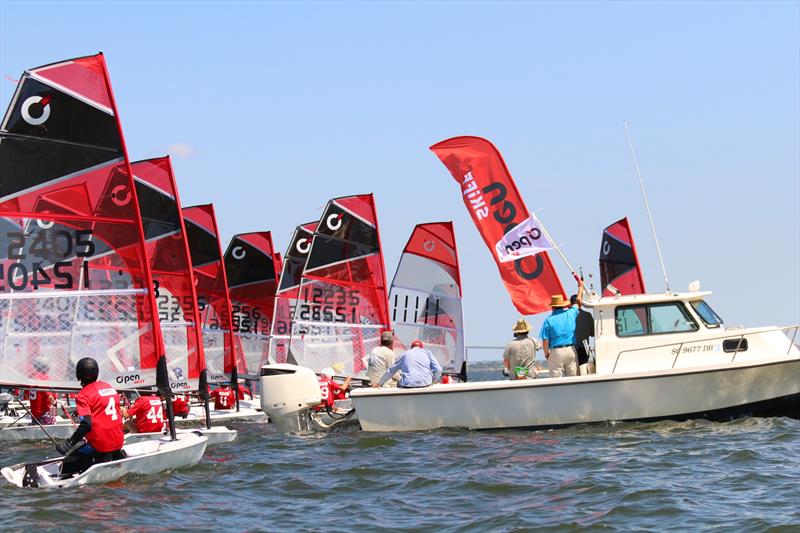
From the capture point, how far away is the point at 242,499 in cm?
1071

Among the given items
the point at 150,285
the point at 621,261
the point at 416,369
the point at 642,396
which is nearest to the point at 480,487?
the point at 642,396

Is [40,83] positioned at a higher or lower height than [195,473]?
higher

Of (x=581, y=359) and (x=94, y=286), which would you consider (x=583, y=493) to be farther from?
(x=94, y=286)

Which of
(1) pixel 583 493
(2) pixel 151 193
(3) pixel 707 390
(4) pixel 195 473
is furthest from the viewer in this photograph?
(2) pixel 151 193

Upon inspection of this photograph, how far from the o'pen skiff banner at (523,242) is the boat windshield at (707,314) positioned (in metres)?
2.58

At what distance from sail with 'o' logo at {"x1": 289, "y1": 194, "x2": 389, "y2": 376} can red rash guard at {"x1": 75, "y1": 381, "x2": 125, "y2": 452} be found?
1314 cm

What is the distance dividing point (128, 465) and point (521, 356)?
6.43 meters

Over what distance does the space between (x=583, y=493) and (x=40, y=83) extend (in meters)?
7.87

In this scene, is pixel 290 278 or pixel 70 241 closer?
pixel 70 241

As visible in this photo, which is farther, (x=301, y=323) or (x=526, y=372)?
(x=301, y=323)

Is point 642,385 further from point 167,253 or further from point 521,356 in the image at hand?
point 167,253

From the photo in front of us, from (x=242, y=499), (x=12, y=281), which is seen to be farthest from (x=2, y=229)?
(x=242, y=499)

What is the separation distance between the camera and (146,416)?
46.6 ft

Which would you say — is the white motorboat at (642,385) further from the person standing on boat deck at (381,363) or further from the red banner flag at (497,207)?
the red banner flag at (497,207)
